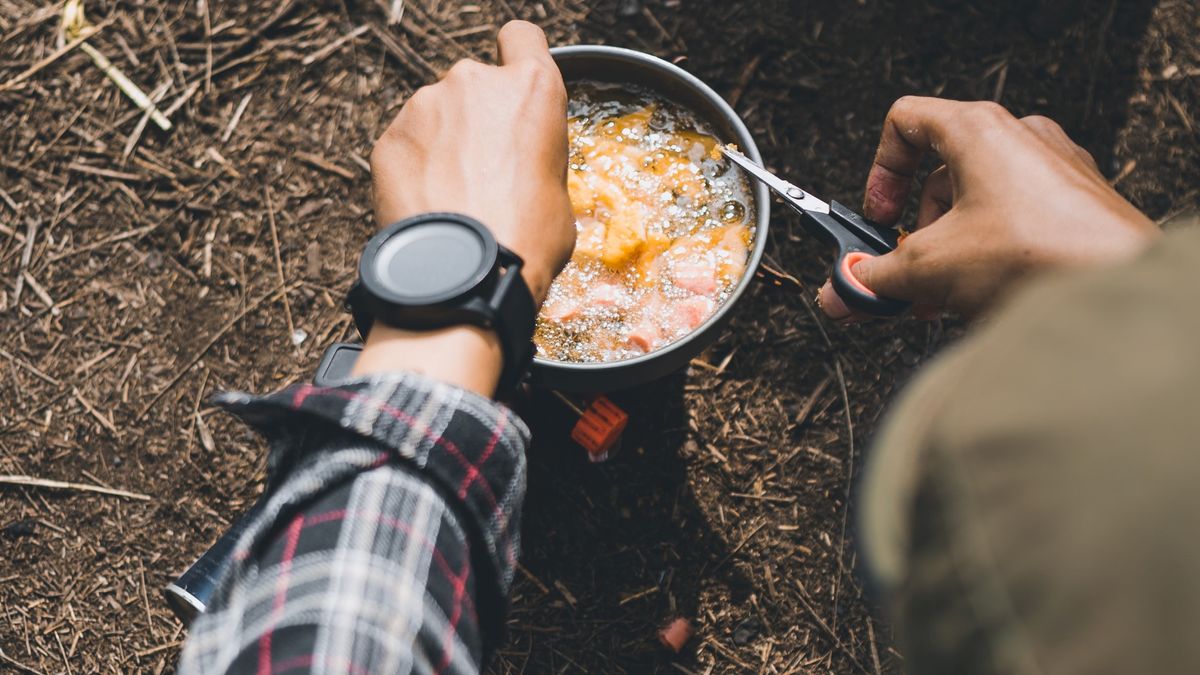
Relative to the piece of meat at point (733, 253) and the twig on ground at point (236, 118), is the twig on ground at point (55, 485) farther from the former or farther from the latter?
the piece of meat at point (733, 253)

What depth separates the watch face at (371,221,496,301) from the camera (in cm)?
105

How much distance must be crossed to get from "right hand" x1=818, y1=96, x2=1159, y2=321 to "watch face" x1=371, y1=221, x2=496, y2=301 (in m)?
0.65

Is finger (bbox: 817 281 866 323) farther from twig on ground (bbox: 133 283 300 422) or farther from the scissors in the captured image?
twig on ground (bbox: 133 283 300 422)

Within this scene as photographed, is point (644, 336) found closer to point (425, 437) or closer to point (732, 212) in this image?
point (732, 212)

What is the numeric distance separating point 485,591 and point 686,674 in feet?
3.58

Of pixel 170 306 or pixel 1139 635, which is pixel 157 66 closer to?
pixel 170 306

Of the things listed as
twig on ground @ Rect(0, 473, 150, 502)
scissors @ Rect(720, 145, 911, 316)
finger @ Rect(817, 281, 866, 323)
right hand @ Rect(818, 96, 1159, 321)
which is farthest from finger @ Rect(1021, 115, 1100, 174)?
twig on ground @ Rect(0, 473, 150, 502)

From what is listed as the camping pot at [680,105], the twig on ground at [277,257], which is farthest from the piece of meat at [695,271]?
the twig on ground at [277,257]

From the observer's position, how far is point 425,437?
0.93 meters

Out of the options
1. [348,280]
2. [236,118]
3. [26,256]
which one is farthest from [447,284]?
[26,256]

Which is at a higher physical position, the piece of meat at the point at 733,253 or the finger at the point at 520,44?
the finger at the point at 520,44

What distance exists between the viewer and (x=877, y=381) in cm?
210

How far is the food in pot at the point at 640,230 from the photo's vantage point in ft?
5.29

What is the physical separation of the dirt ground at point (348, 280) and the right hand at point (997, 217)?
0.84m
